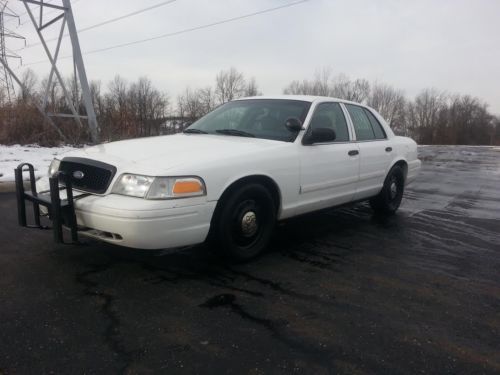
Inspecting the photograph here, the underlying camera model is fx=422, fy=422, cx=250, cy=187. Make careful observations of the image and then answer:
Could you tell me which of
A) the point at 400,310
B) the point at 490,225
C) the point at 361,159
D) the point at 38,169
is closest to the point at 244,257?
the point at 400,310

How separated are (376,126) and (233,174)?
2960 mm

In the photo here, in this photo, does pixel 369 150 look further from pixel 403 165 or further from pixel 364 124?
pixel 403 165

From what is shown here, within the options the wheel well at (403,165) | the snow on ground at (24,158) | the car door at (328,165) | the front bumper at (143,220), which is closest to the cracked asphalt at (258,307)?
the front bumper at (143,220)

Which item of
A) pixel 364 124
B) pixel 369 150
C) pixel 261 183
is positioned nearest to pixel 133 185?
pixel 261 183

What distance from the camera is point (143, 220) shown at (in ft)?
10.1

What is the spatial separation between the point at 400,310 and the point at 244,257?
1407mm

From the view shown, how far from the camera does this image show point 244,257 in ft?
12.6

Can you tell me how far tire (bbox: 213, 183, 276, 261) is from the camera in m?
3.59

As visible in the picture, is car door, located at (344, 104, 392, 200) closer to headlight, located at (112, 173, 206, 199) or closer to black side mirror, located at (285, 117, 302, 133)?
black side mirror, located at (285, 117, 302, 133)

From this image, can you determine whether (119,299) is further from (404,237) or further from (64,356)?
(404,237)

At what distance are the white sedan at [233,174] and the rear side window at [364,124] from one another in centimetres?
2

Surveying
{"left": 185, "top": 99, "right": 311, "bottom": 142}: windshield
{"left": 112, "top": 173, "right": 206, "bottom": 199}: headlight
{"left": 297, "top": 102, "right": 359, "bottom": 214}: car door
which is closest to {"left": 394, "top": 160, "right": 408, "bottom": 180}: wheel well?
{"left": 297, "top": 102, "right": 359, "bottom": 214}: car door

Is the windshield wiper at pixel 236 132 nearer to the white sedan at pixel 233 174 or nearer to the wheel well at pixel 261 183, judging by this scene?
the white sedan at pixel 233 174

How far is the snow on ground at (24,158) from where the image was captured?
28.4 ft
